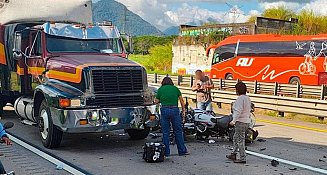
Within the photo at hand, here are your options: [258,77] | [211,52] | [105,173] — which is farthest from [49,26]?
[211,52]

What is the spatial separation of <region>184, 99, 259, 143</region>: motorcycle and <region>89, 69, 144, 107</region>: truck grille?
5.35ft

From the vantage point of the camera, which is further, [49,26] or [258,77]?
[258,77]

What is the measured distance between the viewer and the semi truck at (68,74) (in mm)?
9492

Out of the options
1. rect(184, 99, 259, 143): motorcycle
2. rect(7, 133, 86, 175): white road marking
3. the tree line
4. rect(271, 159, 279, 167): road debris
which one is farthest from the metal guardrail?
the tree line

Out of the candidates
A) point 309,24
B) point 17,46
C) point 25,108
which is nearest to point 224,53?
point 309,24

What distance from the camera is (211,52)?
3859 cm

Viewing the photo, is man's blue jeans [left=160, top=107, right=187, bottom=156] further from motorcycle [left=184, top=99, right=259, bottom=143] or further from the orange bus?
the orange bus

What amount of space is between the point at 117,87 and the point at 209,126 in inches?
99.6

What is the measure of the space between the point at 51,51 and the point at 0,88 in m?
3.56

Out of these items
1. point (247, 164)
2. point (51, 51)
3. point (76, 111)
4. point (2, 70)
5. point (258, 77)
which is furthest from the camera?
point (258, 77)

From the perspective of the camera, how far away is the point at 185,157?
9.27m

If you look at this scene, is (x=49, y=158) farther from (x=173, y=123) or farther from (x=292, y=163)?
(x=292, y=163)

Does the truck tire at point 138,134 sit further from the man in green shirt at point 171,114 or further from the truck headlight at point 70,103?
the truck headlight at point 70,103

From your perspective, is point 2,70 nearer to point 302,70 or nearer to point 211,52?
point 302,70
